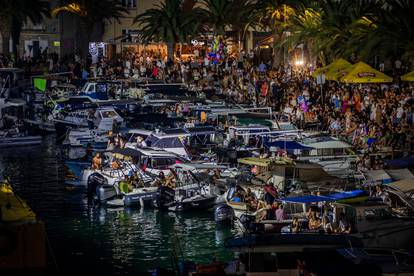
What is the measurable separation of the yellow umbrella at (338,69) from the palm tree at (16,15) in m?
35.6

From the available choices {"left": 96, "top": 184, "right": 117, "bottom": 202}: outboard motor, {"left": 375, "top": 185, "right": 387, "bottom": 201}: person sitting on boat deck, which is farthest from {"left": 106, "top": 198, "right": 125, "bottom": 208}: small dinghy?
{"left": 375, "top": 185, "right": 387, "bottom": 201}: person sitting on boat deck

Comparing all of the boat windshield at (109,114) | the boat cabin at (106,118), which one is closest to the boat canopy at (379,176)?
the boat cabin at (106,118)

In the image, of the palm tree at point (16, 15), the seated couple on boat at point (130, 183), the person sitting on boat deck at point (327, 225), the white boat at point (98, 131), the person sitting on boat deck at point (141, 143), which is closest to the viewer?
the person sitting on boat deck at point (327, 225)

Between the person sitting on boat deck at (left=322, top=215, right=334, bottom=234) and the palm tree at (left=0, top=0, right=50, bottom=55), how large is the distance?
5859cm

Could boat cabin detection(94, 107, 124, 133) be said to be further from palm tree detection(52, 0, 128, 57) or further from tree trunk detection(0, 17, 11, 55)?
palm tree detection(52, 0, 128, 57)

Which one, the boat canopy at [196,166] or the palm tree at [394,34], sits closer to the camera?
the boat canopy at [196,166]

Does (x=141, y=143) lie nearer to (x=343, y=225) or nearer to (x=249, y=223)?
(x=249, y=223)

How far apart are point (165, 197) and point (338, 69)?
67.4 feet

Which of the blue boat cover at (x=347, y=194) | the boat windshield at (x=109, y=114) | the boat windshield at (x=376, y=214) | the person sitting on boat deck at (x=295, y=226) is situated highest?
the boat windshield at (x=109, y=114)

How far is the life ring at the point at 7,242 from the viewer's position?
22188 millimetres

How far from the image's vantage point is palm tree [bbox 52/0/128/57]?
9275 cm

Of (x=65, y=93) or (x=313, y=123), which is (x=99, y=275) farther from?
(x=65, y=93)

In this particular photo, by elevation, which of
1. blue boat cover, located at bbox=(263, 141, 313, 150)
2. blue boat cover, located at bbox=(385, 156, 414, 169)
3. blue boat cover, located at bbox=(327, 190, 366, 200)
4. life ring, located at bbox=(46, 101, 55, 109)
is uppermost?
life ring, located at bbox=(46, 101, 55, 109)

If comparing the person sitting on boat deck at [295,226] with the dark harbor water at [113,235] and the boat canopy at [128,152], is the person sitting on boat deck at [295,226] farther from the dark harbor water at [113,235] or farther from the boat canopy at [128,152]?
the boat canopy at [128,152]
